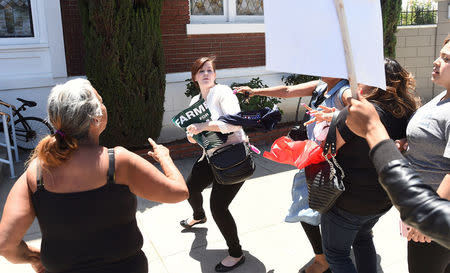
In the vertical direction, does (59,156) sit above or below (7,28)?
below

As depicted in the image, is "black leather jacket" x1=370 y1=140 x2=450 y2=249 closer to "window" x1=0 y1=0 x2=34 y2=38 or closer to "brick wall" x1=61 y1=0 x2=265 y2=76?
"brick wall" x1=61 y1=0 x2=265 y2=76

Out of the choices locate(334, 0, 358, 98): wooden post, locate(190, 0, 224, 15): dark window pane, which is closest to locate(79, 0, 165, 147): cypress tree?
locate(190, 0, 224, 15): dark window pane

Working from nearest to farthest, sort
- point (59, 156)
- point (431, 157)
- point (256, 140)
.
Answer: point (59, 156) < point (431, 157) < point (256, 140)

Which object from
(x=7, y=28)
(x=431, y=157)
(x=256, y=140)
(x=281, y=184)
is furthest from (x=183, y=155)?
(x=431, y=157)

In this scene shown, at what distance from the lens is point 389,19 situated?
28.2 feet

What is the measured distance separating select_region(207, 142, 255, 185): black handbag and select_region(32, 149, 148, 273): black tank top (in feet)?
4.80

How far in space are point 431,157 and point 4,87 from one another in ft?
21.0

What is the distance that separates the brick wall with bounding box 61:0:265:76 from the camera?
686 cm

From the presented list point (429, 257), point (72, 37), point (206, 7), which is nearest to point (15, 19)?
point (72, 37)

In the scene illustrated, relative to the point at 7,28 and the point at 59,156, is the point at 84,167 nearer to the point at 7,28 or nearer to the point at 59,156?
the point at 59,156

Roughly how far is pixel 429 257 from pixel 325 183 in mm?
645

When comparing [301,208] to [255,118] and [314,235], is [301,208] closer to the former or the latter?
[314,235]

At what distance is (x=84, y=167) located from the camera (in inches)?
69.6

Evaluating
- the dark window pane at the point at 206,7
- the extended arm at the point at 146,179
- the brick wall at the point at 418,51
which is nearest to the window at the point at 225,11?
the dark window pane at the point at 206,7
